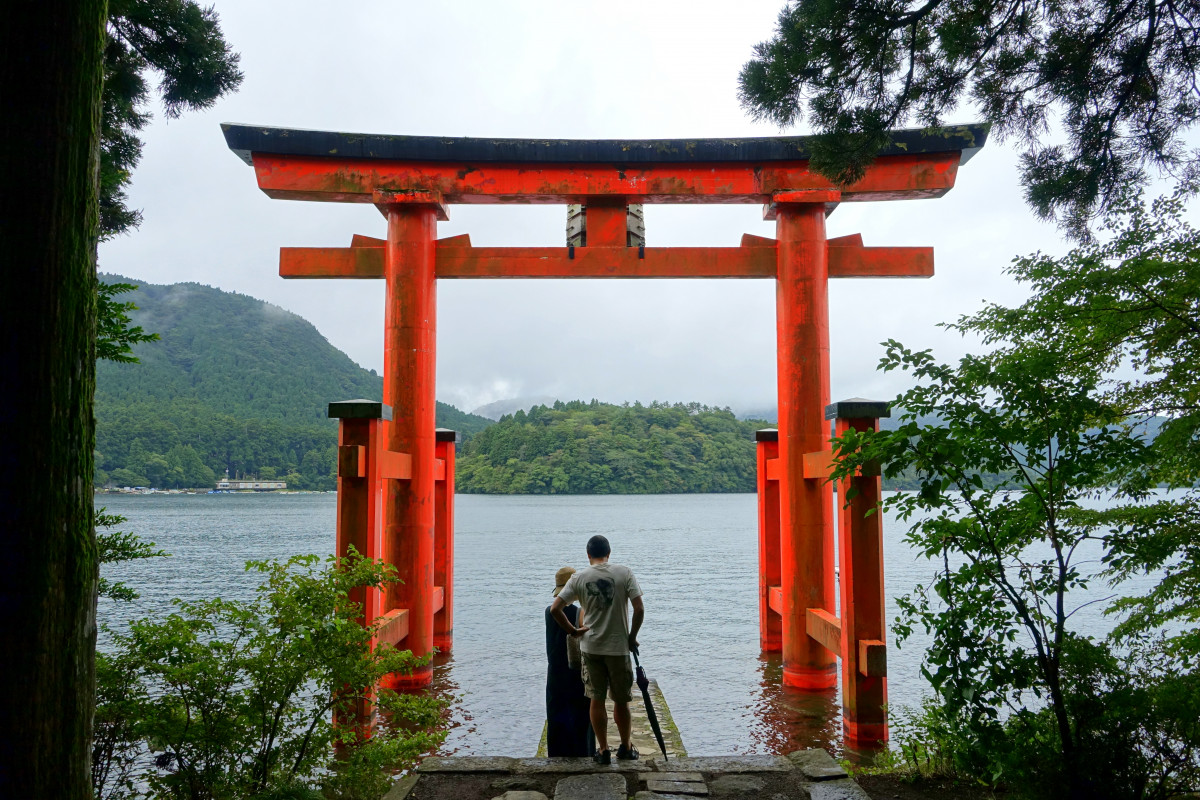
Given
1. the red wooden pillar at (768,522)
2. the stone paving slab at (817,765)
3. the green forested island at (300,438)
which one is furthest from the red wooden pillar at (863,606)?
the green forested island at (300,438)

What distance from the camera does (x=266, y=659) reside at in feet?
13.0

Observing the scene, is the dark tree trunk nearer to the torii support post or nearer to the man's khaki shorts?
the man's khaki shorts

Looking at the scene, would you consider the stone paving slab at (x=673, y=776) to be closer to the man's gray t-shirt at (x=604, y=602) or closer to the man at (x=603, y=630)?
the man at (x=603, y=630)

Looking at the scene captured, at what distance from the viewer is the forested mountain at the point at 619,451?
217 feet

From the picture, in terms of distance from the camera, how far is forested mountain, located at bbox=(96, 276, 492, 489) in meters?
69.9

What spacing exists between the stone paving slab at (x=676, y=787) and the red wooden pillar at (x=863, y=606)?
101 inches

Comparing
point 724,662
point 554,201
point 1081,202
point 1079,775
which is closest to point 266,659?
point 1079,775

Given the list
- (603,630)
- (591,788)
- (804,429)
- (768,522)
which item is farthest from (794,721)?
(591,788)

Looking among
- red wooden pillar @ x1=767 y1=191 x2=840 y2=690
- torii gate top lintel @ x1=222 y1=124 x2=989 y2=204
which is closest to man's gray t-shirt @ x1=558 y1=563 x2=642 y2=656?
red wooden pillar @ x1=767 y1=191 x2=840 y2=690

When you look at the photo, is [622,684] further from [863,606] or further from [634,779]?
[863,606]

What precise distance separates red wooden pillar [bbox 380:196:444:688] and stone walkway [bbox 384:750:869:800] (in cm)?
378

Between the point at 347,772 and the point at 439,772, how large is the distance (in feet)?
1.56

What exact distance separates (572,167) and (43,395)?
6773 millimetres

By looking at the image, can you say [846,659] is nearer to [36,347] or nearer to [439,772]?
[439,772]
